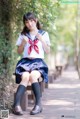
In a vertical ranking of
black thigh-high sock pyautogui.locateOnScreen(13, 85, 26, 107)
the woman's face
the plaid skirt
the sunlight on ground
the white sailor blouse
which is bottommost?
the sunlight on ground

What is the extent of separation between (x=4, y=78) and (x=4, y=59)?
77 cm

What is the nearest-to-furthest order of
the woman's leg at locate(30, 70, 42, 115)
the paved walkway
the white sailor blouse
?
the paved walkway
the woman's leg at locate(30, 70, 42, 115)
the white sailor blouse

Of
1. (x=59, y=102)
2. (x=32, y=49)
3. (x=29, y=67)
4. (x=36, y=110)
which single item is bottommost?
(x=59, y=102)

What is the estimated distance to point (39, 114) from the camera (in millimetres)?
6195

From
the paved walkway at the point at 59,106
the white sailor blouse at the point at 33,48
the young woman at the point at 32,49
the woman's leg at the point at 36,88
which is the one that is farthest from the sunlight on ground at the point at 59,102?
the white sailor blouse at the point at 33,48

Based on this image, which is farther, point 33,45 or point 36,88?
point 33,45

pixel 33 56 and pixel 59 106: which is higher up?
pixel 33 56

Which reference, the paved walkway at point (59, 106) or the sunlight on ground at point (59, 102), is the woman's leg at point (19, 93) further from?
the sunlight on ground at point (59, 102)

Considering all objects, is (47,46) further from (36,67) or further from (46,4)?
(46,4)

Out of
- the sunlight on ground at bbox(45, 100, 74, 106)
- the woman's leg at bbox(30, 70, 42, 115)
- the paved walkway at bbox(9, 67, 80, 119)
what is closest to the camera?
the paved walkway at bbox(9, 67, 80, 119)

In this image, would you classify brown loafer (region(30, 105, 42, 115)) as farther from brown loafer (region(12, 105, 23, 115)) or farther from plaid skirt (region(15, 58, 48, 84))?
plaid skirt (region(15, 58, 48, 84))

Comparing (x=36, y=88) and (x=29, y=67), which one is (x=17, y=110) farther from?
(x=29, y=67)

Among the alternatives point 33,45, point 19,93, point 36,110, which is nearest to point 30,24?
point 33,45

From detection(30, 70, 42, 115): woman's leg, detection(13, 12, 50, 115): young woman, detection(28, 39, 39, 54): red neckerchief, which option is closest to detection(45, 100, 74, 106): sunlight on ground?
detection(13, 12, 50, 115): young woman
